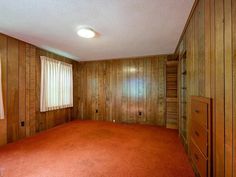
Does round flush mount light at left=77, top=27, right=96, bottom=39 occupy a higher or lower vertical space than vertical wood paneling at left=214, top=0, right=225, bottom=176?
higher

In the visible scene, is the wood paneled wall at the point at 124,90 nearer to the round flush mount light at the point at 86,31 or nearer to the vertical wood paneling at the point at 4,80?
the round flush mount light at the point at 86,31

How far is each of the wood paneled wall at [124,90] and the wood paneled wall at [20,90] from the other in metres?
1.69

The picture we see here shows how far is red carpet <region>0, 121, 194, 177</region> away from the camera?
1787 millimetres

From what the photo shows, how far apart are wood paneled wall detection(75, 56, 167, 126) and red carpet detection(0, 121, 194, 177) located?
1.37 meters

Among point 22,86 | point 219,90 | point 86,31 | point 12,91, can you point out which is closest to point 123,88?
point 86,31

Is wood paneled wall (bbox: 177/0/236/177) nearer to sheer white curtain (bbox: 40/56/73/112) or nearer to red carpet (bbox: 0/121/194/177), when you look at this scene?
red carpet (bbox: 0/121/194/177)

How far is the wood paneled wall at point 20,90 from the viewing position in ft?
8.95

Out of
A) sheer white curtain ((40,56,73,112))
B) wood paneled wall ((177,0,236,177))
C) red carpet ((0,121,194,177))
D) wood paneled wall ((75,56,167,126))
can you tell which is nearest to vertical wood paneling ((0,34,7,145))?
red carpet ((0,121,194,177))

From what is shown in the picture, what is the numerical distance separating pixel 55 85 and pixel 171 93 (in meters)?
3.62

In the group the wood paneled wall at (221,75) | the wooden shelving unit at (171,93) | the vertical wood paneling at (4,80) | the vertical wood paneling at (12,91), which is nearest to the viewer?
the wood paneled wall at (221,75)

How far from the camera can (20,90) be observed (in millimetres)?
3033

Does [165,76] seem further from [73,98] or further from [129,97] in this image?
[73,98]

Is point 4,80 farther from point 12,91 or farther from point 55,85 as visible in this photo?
point 55,85

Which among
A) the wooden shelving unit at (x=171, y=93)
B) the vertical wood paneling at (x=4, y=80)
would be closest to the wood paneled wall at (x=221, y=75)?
the wooden shelving unit at (x=171, y=93)
